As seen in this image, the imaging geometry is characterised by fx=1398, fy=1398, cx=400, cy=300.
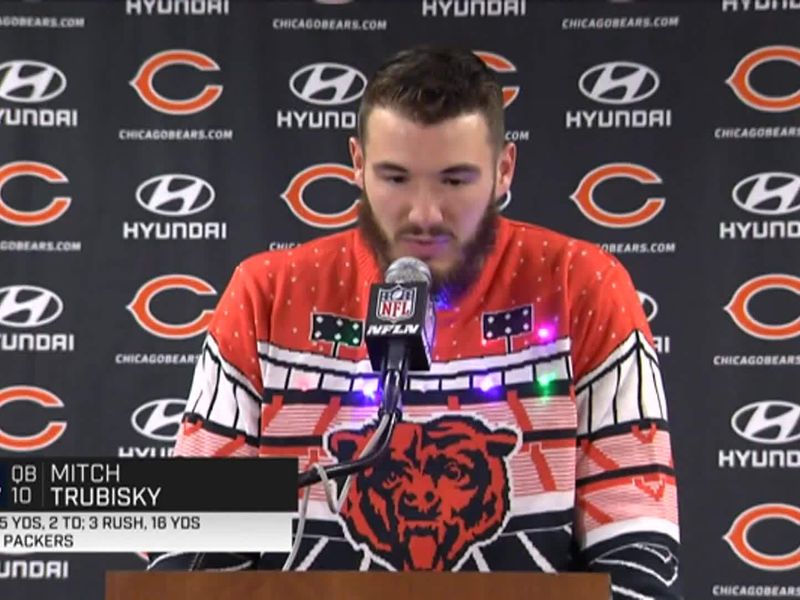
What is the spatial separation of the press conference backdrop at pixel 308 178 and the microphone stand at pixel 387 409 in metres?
2.50

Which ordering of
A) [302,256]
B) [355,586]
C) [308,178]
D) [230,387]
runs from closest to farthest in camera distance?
[355,586]
[230,387]
[302,256]
[308,178]

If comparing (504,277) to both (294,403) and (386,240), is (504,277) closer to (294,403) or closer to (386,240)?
(386,240)

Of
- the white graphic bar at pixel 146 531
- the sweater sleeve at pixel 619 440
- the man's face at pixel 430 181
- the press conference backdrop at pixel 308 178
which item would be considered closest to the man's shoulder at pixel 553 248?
the sweater sleeve at pixel 619 440

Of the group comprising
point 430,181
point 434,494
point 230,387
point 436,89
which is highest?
point 436,89

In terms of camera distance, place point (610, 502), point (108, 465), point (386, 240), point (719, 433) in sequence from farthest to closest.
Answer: point (719, 433)
point (386, 240)
point (610, 502)
point (108, 465)

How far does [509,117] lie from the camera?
12.5 ft

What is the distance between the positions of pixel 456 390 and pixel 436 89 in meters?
0.36

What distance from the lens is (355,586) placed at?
110 cm

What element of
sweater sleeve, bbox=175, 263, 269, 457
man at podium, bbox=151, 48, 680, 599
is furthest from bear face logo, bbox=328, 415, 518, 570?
sweater sleeve, bbox=175, 263, 269, 457

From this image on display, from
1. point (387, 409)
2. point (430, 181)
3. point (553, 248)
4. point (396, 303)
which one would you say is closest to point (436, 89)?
point (430, 181)

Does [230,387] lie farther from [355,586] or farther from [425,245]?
[355,586]

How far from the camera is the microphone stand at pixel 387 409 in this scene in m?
1.18

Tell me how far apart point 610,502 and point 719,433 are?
Answer: 2.13m

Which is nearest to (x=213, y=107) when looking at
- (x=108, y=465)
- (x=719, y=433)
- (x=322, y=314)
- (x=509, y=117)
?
(x=509, y=117)
